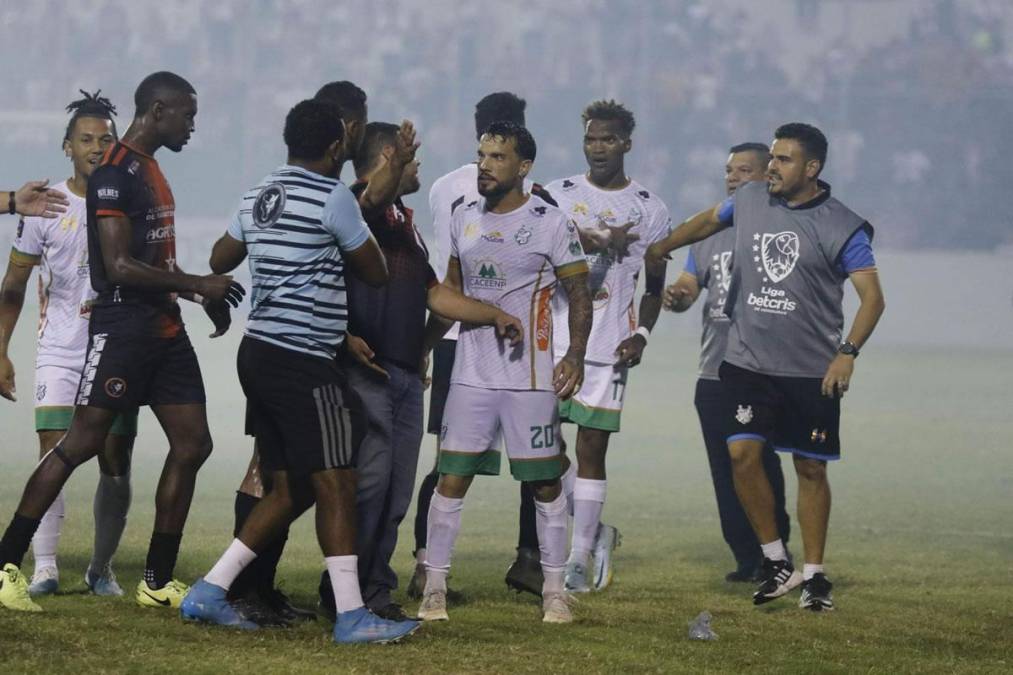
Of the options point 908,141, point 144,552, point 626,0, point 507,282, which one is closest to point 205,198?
point 626,0

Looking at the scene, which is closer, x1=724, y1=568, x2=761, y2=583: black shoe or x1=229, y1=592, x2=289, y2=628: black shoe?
x1=229, y1=592, x2=289, y2=628: black shoe

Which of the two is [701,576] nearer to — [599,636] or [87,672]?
[599,636]

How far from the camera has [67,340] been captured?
758cm

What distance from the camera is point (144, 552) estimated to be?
9453mm

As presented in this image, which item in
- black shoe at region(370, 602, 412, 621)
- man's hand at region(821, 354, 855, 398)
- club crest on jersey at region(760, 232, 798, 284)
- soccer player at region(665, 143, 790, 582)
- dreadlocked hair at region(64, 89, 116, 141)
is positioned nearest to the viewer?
black shoe at region(370, 602, 412, 621)

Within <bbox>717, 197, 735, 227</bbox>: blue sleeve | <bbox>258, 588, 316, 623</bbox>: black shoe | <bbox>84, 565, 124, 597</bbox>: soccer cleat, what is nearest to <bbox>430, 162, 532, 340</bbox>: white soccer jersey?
<bbox>717, 197, 735, 227</bbox>: blue sleeve

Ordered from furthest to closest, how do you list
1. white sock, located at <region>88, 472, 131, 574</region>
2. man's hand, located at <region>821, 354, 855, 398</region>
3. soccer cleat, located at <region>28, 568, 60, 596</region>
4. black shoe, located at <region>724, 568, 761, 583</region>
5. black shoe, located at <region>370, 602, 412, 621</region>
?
1. black shoe, located at <region>724, 568, 761, 583</region>
2. man's hand, located at <region>821, 354, 855, 398</region>
3. white sock, located at <region>88, 472, 131, 574</region>
4. soccer cleat, located at <region>28, 568, 60, 596</region>
5. black shoe, located at <region>370, 602, 412, 621</region>

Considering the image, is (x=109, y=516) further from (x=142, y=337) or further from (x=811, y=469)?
(x=811, y=469)

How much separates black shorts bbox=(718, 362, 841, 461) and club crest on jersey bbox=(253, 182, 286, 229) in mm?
2855

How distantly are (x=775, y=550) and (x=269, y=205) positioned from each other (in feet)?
10.3

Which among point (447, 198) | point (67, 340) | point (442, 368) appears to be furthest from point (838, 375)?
point (67, 340)

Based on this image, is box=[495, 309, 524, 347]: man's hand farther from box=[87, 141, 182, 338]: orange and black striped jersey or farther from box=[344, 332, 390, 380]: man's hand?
box=[87, 141, 182, 338]: orange and black striped jersey

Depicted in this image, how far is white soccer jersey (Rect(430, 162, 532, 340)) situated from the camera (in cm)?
755

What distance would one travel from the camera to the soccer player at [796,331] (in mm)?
7887
